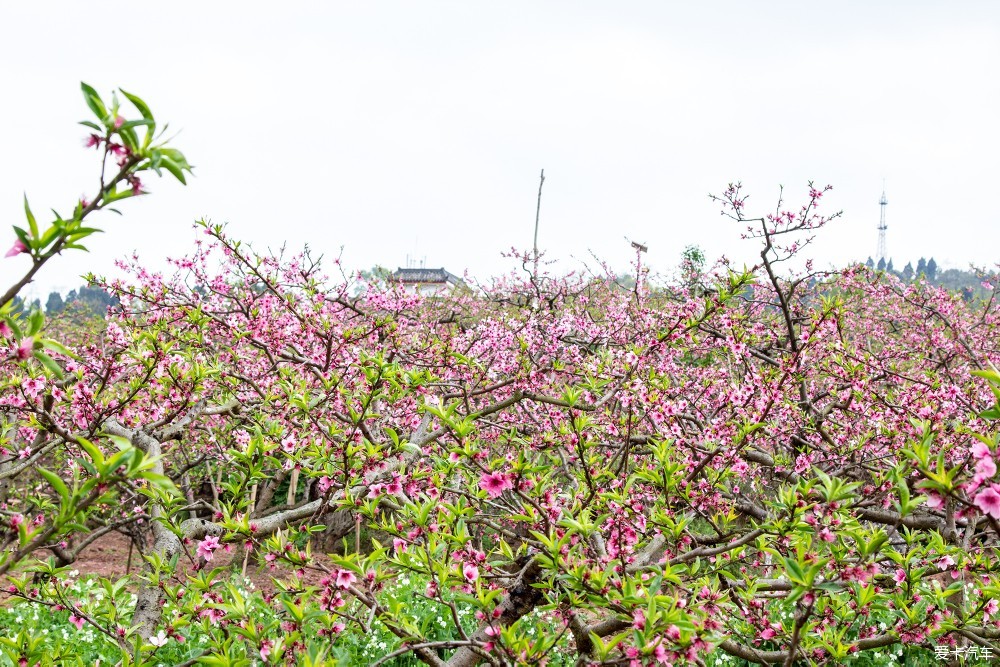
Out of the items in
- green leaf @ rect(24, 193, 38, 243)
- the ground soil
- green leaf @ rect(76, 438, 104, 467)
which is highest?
green leaf @ rect(24, 193, 38, 243)

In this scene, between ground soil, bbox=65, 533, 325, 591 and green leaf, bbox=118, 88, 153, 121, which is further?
ground soil, bbox=65, 533, 325, 591

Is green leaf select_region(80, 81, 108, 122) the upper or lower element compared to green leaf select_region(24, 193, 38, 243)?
upper

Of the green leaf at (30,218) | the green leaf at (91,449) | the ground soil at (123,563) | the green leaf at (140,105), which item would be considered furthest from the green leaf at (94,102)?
the ground soil at (123,563)

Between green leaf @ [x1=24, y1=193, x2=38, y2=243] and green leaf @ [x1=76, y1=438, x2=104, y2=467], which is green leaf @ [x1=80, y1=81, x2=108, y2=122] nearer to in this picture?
green leaf @ [x1=24, y1=193, x2=38, y2=243]

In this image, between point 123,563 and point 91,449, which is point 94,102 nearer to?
point 91,449

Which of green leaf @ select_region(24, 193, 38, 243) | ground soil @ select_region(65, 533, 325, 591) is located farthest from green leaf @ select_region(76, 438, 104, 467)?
ground soil @ select_region(65, 533, 325, 591)

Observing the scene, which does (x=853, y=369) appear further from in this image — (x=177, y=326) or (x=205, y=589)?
(x=177, y=326)

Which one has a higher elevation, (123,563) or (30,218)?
(30,218)

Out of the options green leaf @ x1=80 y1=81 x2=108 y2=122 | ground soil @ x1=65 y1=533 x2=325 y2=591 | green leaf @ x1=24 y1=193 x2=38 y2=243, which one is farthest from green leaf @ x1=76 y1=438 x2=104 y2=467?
ground soil @ x1=65 y1=533 x2=325 y2=591

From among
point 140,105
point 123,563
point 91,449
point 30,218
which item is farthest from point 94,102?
point 123,563

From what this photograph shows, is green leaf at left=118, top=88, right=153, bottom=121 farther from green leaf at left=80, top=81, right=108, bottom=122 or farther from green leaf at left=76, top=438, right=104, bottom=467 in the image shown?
green leaf at left=76, top=438, right=104, bottom=467

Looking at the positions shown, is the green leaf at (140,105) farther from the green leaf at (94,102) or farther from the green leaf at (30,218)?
the green leaf at (30,218)

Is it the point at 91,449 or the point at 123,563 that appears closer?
the point at 91,449

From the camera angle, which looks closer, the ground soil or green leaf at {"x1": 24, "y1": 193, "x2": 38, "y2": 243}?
green leaf at {"x1": 24, "y1": 193, "x2": 38, "y2": 243}
